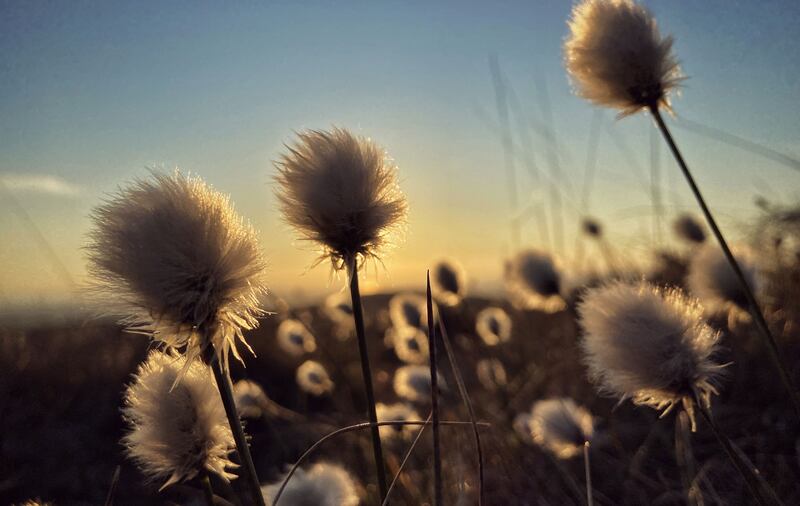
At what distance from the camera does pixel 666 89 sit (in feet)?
5.03

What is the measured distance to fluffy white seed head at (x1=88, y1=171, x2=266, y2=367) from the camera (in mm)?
1025

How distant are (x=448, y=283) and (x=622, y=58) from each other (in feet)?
8.91

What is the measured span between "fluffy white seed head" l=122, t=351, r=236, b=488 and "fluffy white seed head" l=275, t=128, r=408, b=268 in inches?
13.0

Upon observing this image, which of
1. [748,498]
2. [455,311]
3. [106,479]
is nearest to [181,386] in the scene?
[748,498]

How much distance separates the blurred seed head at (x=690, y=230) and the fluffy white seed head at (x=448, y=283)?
1489mm

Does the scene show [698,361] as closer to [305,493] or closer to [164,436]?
[305,493]

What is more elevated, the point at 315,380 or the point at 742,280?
the point at 742,280

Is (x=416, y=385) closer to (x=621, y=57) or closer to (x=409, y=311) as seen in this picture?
(x=409, y=311)

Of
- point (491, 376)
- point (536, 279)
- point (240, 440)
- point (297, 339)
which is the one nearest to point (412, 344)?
point (297, 339)

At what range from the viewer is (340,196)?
122cm

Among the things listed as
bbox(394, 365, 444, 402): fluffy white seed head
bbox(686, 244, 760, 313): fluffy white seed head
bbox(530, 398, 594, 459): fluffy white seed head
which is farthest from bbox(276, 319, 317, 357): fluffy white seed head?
bbox(686, 244, 760, 313): fluffy white seed head

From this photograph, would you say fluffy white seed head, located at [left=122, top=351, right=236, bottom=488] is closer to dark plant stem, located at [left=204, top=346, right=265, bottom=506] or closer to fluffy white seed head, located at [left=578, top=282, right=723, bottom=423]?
dark plant stem, located at [left=204, top=346, right=265, bottom=506]

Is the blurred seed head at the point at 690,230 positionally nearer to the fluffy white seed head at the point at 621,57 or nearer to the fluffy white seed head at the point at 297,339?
the fluffy white seed head at the point at 297,339

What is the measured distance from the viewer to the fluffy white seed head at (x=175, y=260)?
1025mm
